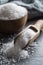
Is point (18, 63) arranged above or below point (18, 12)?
below

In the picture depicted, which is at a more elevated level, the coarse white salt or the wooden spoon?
the coarse white salt

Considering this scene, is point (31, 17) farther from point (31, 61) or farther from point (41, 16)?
point (31, 61)

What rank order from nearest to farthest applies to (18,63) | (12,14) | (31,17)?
(18,63) → (12,14) → (31,17)

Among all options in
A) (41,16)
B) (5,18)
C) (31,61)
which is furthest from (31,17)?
(31,61)

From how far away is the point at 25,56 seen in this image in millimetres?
526

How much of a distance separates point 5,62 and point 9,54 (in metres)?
0.03

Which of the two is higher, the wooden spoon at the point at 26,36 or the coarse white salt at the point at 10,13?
the coarse white salt at the point at 10,13

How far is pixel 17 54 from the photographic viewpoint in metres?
0.52

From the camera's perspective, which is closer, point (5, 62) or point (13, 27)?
point (5, 62)

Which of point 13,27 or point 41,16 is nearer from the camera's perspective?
point 13,27

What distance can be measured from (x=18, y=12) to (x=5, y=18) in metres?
0.05

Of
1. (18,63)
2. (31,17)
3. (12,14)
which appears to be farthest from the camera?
(31,17)

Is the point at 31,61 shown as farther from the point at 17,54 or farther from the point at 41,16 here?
the point at 41,16

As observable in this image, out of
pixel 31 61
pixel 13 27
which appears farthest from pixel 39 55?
pixel 13 27
